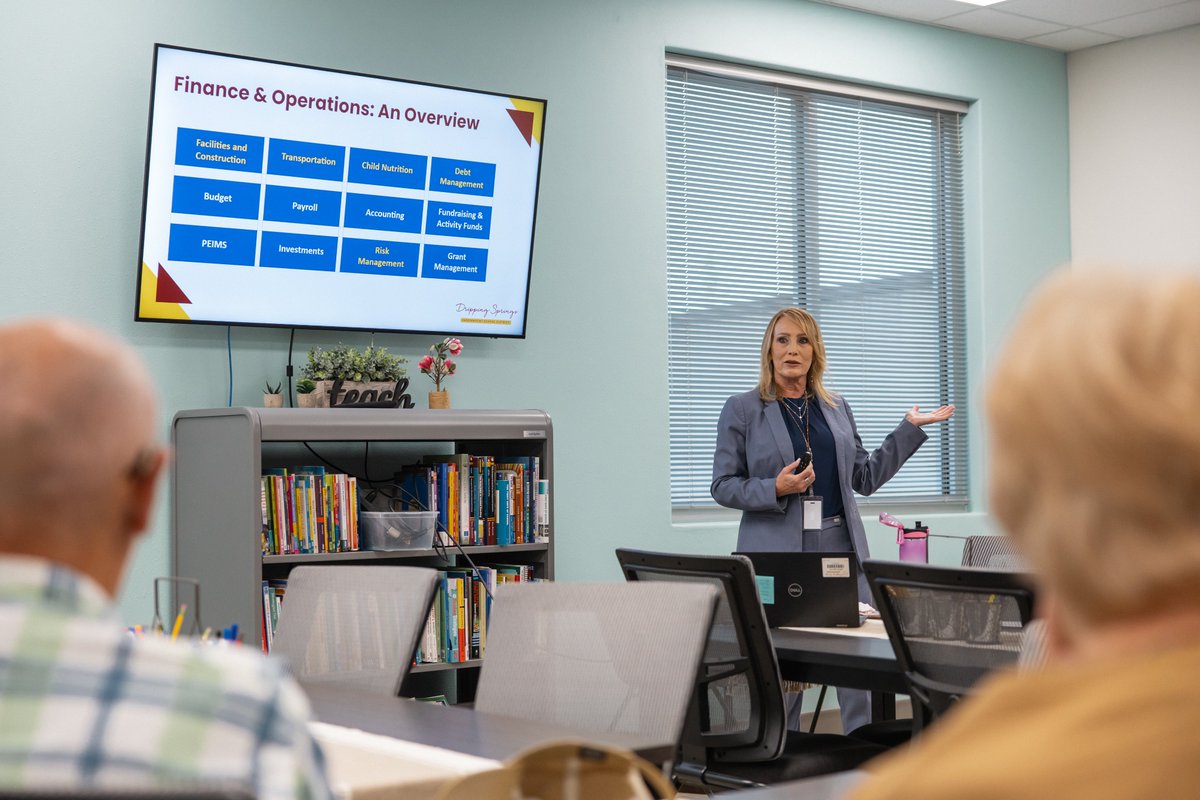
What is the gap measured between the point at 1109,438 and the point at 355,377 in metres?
3.82

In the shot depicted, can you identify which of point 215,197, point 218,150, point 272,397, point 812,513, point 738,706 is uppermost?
point 218,150

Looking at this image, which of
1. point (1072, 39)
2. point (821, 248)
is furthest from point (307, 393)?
point (1072, 39)

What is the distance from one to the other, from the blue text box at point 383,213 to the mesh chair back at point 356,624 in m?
2.01

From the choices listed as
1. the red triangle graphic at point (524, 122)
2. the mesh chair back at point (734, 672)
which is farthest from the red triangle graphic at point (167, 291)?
the mesh chair back at point (734, 672)

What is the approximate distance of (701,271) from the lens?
564 centimetres

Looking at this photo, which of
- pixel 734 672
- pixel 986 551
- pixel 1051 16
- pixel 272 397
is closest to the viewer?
pixel 734 672

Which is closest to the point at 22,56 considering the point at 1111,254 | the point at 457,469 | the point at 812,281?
the point at 457,469

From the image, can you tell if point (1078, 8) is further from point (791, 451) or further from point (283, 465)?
point (283, 465)

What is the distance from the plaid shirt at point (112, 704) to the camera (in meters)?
0.93

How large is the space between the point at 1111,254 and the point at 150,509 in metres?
6.24

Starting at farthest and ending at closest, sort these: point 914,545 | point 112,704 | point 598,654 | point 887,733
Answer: point 914,545, point 887,733, point 598,654, point 112,704

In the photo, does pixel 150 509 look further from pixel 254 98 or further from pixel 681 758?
pixel 254 98

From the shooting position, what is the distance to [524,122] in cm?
483

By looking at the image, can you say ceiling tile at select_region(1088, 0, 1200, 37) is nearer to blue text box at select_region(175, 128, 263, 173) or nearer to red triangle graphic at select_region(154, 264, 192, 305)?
blue text box at select_region(175, 128, 263, 173)
